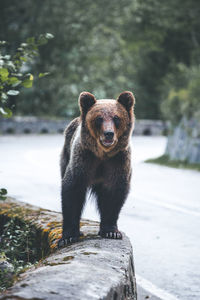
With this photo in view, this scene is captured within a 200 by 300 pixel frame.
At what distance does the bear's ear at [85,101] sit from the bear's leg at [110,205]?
2.29 feet

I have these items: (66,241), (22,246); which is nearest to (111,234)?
(66,241)

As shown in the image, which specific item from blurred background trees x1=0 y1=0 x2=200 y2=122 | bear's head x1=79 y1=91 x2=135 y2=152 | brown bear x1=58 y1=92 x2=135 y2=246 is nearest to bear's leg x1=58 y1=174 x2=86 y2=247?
brown bear x1=58 y1=92 x2=135 y2=246

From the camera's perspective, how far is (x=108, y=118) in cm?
394

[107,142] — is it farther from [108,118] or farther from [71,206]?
[71,206]

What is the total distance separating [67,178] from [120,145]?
61 cm

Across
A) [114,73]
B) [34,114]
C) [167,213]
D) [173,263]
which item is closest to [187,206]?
[167,213]

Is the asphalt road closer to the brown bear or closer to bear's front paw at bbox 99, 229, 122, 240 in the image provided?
bear's front paw at bbox 99, 229, 122, 240

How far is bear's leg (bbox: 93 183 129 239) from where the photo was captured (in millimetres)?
4395

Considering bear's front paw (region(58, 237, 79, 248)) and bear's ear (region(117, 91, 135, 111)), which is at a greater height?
bear's ear (region(117, 91, 135, 111))

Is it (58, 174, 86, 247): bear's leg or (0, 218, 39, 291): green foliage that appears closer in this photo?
(58, 174, 86, 247): bear's leg

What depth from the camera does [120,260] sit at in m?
3.56

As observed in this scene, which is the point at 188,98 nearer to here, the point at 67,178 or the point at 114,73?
the point at 67,178

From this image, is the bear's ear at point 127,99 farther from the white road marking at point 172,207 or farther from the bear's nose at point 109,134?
the white road marking at point 172,207

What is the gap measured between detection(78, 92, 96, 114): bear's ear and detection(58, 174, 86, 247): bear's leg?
60cm
